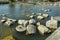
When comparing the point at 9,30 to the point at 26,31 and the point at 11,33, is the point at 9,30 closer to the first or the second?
the point at 11,33

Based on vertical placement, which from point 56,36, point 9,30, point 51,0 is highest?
point 56,36

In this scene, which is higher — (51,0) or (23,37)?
(23,37)

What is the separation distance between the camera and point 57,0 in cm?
6825

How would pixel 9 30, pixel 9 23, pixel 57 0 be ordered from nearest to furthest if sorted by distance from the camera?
pixel 9 30
pixel 9 23
pixel 57 0

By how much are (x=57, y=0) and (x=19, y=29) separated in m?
51.4

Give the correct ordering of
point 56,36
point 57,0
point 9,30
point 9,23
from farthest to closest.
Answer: point 57,0 < point 9,23 < point 9,30 < point 56,36

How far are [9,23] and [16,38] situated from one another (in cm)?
615

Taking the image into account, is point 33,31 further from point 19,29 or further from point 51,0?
point 51,0

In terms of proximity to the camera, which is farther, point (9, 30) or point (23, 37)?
point (9, 30)

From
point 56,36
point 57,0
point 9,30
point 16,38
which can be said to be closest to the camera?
point 56,36

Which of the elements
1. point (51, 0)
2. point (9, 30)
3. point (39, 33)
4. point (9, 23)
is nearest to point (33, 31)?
point (39, 33)

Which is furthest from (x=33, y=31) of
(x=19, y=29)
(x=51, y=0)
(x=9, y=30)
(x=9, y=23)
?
(x=51, y=0)

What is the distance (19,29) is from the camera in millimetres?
20312

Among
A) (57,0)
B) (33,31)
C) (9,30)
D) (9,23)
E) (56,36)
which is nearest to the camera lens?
(56,36)
